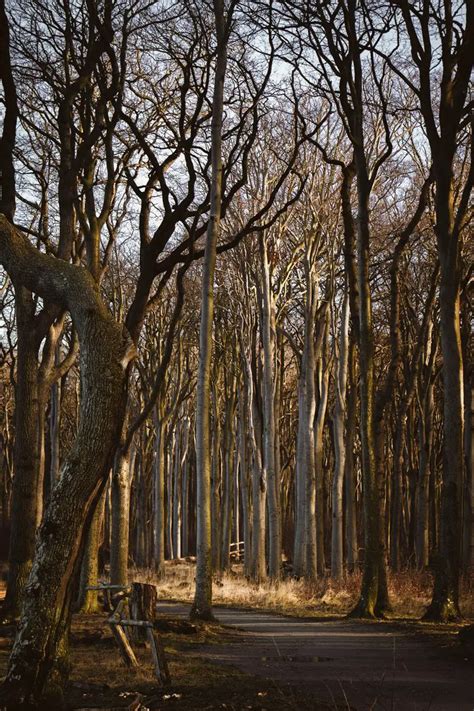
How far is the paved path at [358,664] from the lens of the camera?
7371 millimetres

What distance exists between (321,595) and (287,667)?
10.1 m

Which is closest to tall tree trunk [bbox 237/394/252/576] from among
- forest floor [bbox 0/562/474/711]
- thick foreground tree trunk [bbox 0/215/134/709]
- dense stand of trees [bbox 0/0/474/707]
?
dense stand of trees [bbox 0/0/474/707]

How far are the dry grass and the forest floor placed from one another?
1.79ft

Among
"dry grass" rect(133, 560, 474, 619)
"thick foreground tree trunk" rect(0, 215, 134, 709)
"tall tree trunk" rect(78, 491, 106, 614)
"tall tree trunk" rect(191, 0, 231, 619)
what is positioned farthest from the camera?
"dry grass" rect(133, 560, 474, 619)

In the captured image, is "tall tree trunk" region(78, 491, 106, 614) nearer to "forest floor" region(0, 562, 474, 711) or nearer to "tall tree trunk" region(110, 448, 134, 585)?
"tall tree trunk" region(110, 448, 134, 585)

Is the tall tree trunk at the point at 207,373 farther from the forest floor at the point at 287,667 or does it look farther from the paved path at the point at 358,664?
the paved path at the point at 358,664

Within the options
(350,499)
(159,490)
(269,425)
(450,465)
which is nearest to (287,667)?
(450,465)

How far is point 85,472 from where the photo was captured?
674cm

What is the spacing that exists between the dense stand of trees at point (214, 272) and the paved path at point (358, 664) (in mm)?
1543

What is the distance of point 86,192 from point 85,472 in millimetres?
9463

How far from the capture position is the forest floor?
710cm

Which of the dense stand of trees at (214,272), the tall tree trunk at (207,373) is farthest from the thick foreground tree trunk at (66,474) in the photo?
the tall tree trunk at (207,373)

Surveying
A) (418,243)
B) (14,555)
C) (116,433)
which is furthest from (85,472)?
(418,243)

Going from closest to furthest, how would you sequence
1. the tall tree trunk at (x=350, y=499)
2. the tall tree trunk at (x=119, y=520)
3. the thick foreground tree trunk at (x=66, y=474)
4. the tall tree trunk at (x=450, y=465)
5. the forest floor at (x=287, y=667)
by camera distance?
1. the thick foreground tree trunk at (x=66, y=474)
2. the forest floor at (x=287, y=667)
3. the tall tree trunk at (x=450, y=465)
4. the tall tree trunk at (x=119, y=520)
5. the tall tree trunk at (x=350, y=499)
